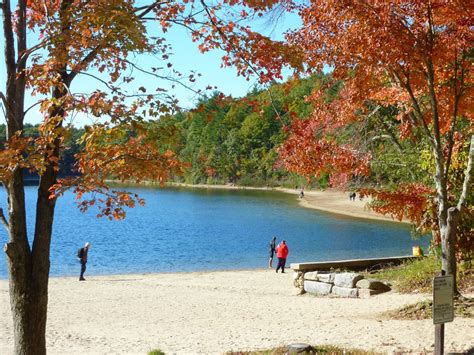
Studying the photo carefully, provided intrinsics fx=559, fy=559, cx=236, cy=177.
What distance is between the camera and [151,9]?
22.5 feet

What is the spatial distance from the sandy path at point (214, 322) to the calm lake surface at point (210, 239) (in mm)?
9735

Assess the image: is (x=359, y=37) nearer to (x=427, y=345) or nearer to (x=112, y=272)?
(x=427, y=345)

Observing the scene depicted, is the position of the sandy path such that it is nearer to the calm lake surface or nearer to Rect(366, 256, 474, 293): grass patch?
Rect(366, 256, 474, 293): grass patch

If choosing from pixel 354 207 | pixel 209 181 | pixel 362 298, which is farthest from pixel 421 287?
pixel 209 181

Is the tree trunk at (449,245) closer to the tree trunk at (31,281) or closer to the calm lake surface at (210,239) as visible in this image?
the tree trunk at (31,281)

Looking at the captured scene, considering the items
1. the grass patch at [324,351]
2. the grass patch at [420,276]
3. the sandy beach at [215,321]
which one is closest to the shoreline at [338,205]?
the grass patch at [420,276]

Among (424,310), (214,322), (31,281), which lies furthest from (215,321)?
(31,281)

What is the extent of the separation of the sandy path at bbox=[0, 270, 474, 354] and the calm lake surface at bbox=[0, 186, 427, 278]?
9.73 meters

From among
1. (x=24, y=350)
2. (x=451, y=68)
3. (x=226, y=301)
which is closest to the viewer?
(x=24, y=350)

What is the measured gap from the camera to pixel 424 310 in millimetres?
10836

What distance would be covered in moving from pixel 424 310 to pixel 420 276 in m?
4.45

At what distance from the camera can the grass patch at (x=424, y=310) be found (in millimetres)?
10328

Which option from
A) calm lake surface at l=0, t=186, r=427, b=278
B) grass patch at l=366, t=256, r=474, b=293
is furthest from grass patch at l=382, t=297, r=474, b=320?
calm lake surface at l=0, t=186, r=427, b=278

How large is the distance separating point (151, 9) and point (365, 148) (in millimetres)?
6014
